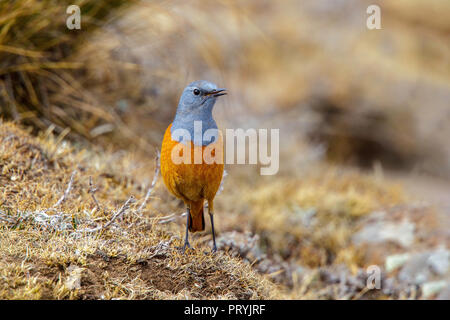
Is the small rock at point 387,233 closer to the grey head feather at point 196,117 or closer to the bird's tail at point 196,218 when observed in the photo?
the bird's tail at point 196,218

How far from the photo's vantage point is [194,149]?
3.11m

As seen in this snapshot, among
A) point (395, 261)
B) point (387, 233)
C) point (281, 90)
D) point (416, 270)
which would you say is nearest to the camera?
point (416, 270)

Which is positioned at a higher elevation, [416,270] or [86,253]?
[86,253]

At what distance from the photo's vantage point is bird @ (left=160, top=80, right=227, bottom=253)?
3.10 metres

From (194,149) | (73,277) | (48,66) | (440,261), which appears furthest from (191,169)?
(440,261)

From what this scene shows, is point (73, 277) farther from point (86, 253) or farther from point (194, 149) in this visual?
point (194, 149)

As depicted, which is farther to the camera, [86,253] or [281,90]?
[281,90]

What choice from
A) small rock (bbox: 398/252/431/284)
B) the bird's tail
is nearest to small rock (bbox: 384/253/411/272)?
small rock (bbox: 398/252/431/284)

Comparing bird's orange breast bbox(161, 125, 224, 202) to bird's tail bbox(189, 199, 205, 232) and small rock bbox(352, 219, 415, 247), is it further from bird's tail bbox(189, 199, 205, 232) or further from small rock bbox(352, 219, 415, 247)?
small rock bbox(352, 219, 415, 247)

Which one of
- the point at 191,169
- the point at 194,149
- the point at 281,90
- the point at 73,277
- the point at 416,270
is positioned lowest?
the point at 416,270

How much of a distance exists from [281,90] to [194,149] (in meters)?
7.46

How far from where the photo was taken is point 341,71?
410 inches
